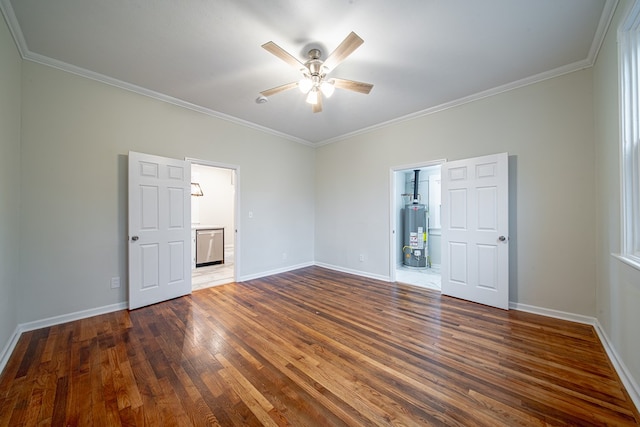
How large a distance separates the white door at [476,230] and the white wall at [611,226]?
29.9 inches

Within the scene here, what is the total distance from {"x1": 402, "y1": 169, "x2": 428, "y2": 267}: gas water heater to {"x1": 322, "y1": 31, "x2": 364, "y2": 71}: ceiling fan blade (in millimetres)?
3789

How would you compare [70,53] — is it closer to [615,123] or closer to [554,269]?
[615,123]

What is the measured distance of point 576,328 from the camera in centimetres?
246

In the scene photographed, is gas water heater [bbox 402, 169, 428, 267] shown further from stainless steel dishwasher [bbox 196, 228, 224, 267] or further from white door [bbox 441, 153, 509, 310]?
stainless steel dishwasher [bbox 196, 228, 224, 267]

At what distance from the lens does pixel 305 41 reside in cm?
224

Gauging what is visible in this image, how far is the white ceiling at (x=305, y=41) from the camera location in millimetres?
1882

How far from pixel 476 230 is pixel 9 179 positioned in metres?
5.12

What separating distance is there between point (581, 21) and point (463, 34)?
96 cm

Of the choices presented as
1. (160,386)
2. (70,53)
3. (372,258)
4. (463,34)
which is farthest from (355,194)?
(70,53)

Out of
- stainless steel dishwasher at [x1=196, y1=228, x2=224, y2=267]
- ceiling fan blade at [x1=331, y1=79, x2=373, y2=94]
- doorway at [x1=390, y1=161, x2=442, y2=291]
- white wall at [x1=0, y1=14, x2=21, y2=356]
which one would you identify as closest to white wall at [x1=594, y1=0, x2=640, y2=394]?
ceiling fan blade at [x1=331, y1=79, x2=373, y2=94]

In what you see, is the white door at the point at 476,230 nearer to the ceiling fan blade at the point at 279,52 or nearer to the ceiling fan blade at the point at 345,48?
the ceiling fan blade at the point at 345,48

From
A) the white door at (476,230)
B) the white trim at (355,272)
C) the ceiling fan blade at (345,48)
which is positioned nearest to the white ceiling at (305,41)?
the ceiling fan blade at (345,48)

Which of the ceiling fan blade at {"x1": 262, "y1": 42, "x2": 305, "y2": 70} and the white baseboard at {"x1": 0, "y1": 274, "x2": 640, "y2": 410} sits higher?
the ceiling fan blade at {"x1": 262, "y1": 42, "x2": 305, "y2": 70}

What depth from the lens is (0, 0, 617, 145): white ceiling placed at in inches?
74.1
